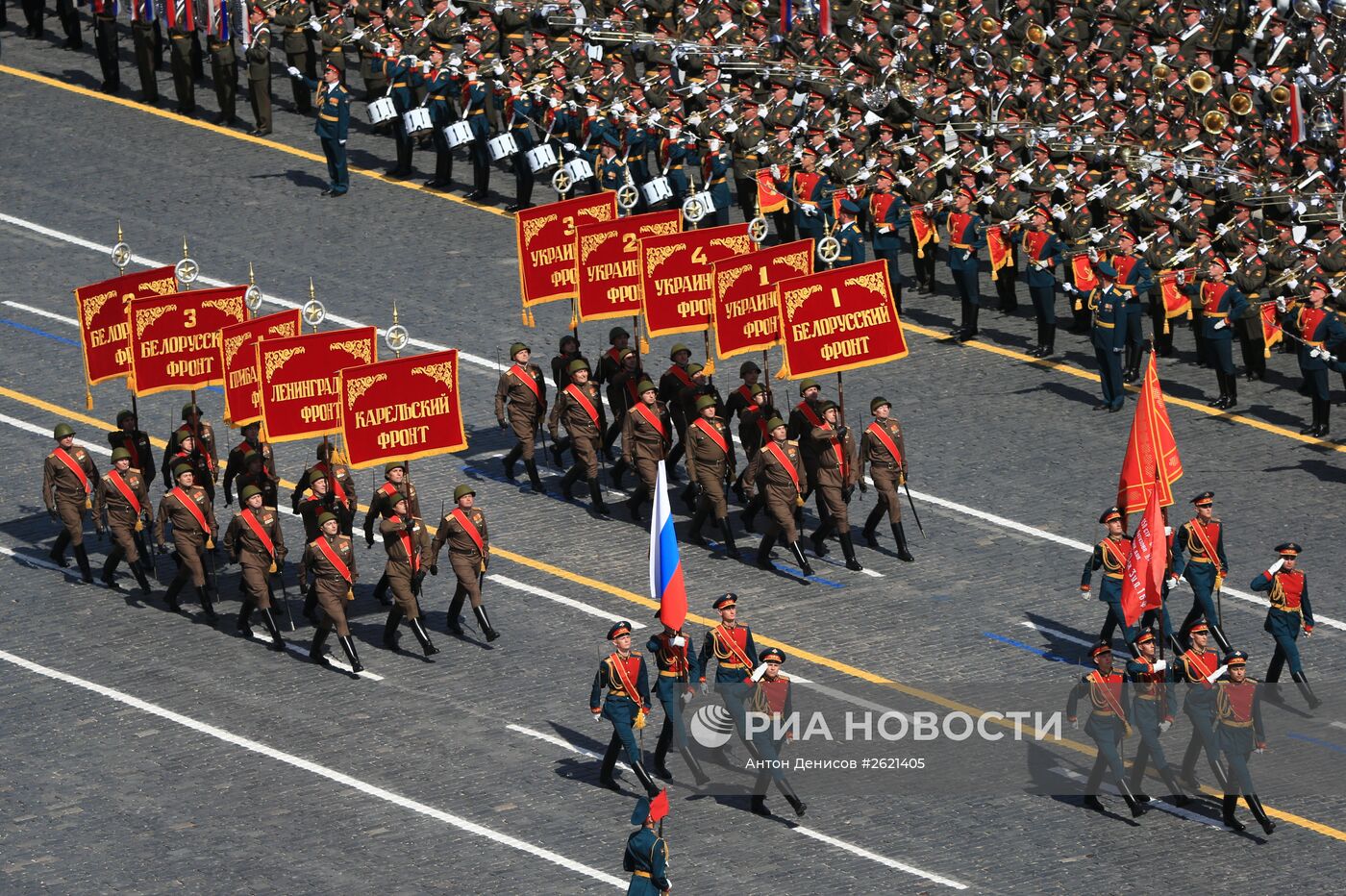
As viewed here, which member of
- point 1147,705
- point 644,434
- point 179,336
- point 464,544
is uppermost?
point 179,336

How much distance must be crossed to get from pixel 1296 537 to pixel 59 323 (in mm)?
18434

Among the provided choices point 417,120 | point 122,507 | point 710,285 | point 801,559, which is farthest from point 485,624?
point 417,120

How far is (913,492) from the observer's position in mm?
41750

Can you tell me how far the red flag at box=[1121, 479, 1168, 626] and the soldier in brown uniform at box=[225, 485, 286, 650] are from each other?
32.7 feet

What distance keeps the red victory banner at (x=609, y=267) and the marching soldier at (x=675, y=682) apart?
8839 mm

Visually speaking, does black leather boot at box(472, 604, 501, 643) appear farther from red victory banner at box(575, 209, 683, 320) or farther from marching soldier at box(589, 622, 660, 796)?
red victory banner at box(575, 209, 683, 320)

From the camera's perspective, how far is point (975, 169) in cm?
4878

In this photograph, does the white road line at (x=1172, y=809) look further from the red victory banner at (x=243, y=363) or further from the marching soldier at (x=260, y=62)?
the marching soldier at (x=260, y=62)

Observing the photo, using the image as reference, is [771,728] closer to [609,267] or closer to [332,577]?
[332,577]

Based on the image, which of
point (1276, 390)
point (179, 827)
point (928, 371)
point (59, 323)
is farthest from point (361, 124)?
point (179, 827)

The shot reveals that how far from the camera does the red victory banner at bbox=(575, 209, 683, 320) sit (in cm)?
4209

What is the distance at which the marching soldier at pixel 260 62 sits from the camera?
53500 millimetres

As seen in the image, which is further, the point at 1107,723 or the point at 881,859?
the point at 1107,723

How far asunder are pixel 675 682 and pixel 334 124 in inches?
765
